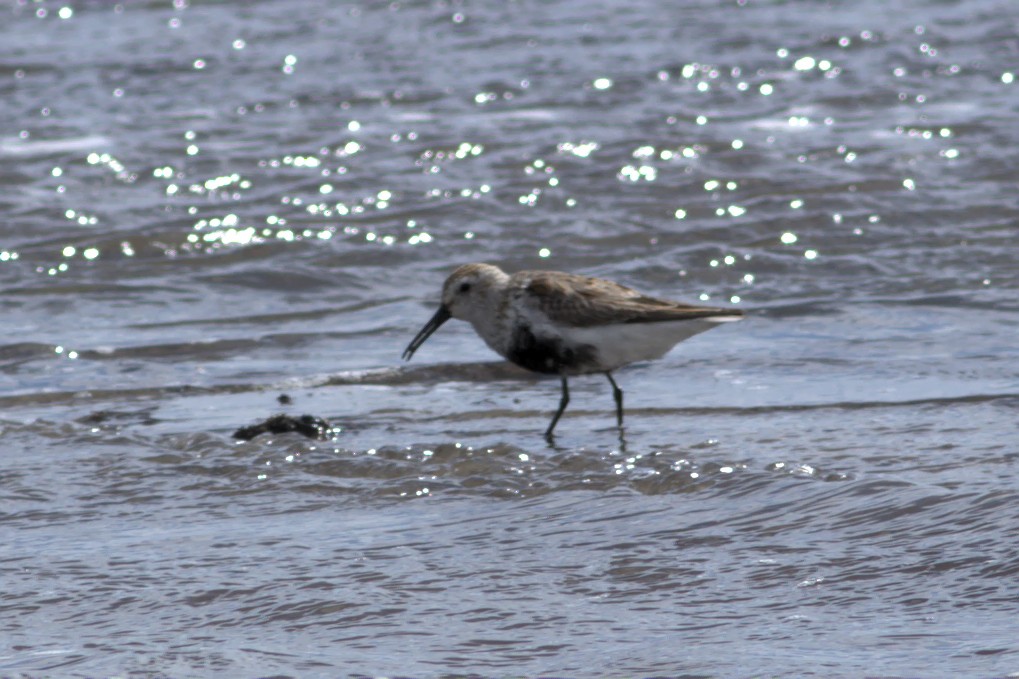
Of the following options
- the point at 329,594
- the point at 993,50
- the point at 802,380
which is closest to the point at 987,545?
the point at 329,594

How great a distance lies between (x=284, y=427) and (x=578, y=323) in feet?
3.78

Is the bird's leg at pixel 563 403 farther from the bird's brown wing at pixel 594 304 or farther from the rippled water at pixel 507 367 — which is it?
the bird's brown wing at pixel 594 304

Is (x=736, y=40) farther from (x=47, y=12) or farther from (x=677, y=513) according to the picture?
(x=677, y=513)

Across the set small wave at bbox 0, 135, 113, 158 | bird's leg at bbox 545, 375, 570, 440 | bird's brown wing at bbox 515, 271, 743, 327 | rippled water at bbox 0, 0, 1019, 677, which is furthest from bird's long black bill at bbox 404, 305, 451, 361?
small wave at bbox 0, 135, 113, 158

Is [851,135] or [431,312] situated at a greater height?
[851,135]

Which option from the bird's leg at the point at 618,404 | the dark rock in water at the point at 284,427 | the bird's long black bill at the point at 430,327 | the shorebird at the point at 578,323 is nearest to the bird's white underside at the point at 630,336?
the shorebird at the point at 578,323

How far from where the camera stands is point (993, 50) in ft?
46.6

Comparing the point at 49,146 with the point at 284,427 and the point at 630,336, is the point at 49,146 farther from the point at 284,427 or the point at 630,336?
the point at 630,336

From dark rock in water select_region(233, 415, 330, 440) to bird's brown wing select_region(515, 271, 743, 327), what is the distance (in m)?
0.96

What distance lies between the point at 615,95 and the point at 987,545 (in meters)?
8.99

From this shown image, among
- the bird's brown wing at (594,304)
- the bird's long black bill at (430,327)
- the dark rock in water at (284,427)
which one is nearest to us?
the dark rock in water at (284,427)

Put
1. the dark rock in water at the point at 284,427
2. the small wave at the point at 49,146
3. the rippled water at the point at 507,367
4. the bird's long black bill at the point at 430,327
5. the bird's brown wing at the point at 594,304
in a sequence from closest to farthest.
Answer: the rippled water at the point at 507,367
the dark rock in water at the point at 284,427
the bird's brown wing at the point at 594,304
the bird's long black bill at the point at 430,327
the small wave at the point at 49,146

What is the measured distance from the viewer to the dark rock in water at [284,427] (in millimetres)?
6211

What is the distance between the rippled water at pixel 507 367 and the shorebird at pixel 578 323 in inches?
10.3
